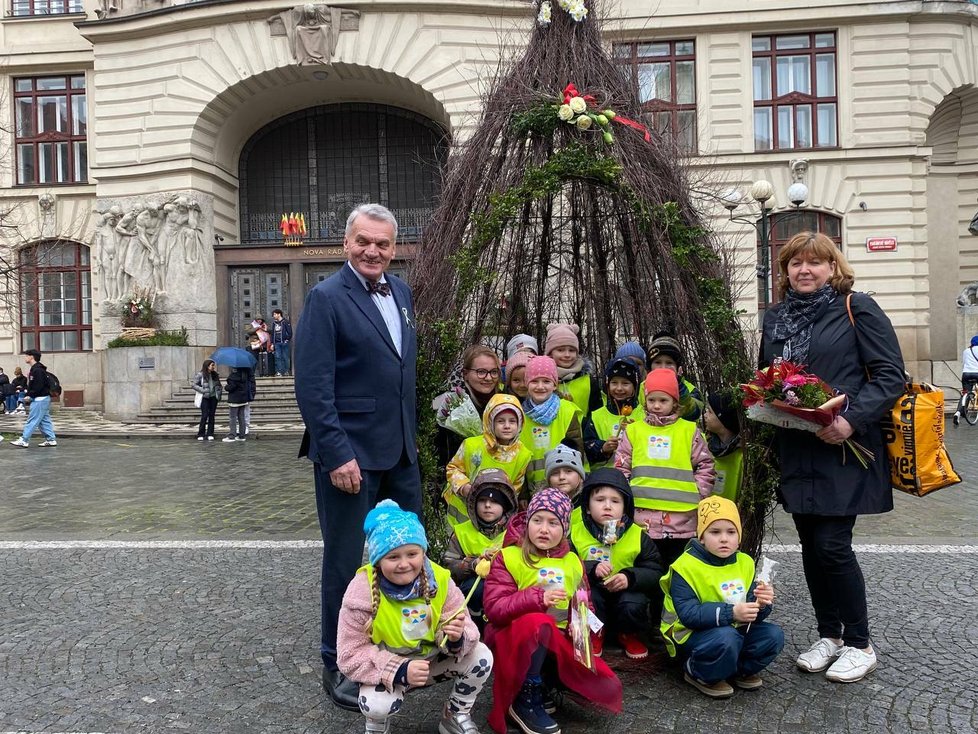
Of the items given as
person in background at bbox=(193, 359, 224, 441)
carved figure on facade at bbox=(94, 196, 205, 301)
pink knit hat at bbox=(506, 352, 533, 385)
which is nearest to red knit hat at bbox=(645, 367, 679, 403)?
pink knit hat at bbox=(506, 352, 533, 385)

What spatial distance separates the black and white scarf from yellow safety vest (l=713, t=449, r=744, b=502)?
73cm

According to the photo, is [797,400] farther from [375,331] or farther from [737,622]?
[375,331]

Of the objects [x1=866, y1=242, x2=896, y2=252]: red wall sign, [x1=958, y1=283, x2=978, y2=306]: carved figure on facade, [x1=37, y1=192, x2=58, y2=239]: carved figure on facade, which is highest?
[x1=37, y1=192, x2=58, y2=239]: carved figure on facade

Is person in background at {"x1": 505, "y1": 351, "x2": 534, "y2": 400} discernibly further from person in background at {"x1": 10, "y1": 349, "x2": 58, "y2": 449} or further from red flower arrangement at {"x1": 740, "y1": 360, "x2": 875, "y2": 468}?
person in background at {"x1": 10, "y1": 349, "x2": 58, "y2": 449}

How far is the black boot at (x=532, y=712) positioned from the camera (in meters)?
3.11

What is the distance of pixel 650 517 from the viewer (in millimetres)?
4020

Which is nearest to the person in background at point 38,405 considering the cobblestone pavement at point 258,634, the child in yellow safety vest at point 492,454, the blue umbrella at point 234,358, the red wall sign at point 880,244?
the blue umbrella at point 234,358

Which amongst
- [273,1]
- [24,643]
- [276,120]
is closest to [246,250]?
[276,120]

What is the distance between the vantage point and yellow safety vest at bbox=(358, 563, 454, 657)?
9.86ft

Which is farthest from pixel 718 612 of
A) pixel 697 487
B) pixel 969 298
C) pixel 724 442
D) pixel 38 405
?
pixel 969 298

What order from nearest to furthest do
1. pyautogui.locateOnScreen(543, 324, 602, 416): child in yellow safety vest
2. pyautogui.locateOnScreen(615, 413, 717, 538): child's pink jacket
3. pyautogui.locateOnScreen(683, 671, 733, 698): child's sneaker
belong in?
pyautogui.locateOnScreen(683, 671, 733, 698): child's sneaker < pyautogui.locateOnScreen(615, 413, 717, 538): child's pink jacket < pyautogui.locateOnScreen(543, 324, 602, 416): child in yellow safety vest

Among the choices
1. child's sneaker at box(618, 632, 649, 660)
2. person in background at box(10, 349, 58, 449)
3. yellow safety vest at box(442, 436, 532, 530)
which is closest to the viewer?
child's sneaker at box(618, 632, 649, 660)

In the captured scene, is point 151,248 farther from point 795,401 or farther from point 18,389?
point 795,401

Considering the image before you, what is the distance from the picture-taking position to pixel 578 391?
16.3 ft
